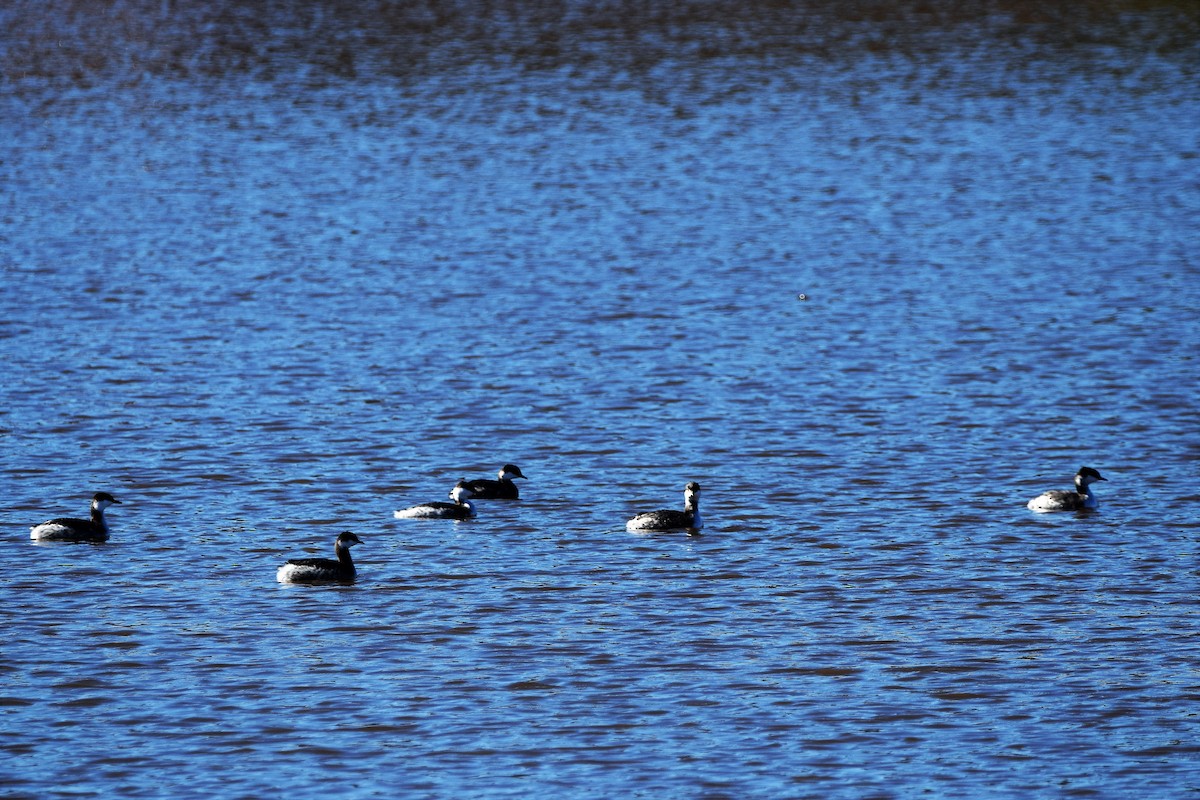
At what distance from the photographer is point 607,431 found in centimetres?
2756

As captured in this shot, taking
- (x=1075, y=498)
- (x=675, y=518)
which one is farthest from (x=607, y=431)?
(x=1075, y=498)

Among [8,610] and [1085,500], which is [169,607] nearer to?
[8,610]

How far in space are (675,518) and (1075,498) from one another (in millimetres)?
4932

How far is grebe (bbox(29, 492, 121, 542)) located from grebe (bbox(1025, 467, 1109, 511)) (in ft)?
36.6

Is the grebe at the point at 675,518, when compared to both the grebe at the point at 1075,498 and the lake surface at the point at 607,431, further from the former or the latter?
the grebe at the point at 1075,498

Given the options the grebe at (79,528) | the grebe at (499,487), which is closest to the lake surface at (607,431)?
the grebe at (79,528)

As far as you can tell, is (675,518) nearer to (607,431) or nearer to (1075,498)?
(1075,498)

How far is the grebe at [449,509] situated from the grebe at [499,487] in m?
0.14

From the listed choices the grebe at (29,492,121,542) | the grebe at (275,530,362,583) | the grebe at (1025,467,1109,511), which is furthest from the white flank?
the grebe at (1025,467,1109,511)

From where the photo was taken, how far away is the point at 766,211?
148ft

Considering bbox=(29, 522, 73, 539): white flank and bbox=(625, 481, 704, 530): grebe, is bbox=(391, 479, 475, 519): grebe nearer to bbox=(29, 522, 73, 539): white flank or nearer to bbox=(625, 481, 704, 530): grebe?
bbox=(625, 481, 704, 530): grebe

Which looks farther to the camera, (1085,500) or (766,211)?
(766,211)

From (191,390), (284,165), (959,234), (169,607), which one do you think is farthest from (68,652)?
(284,165)

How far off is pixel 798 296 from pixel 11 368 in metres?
14.5
